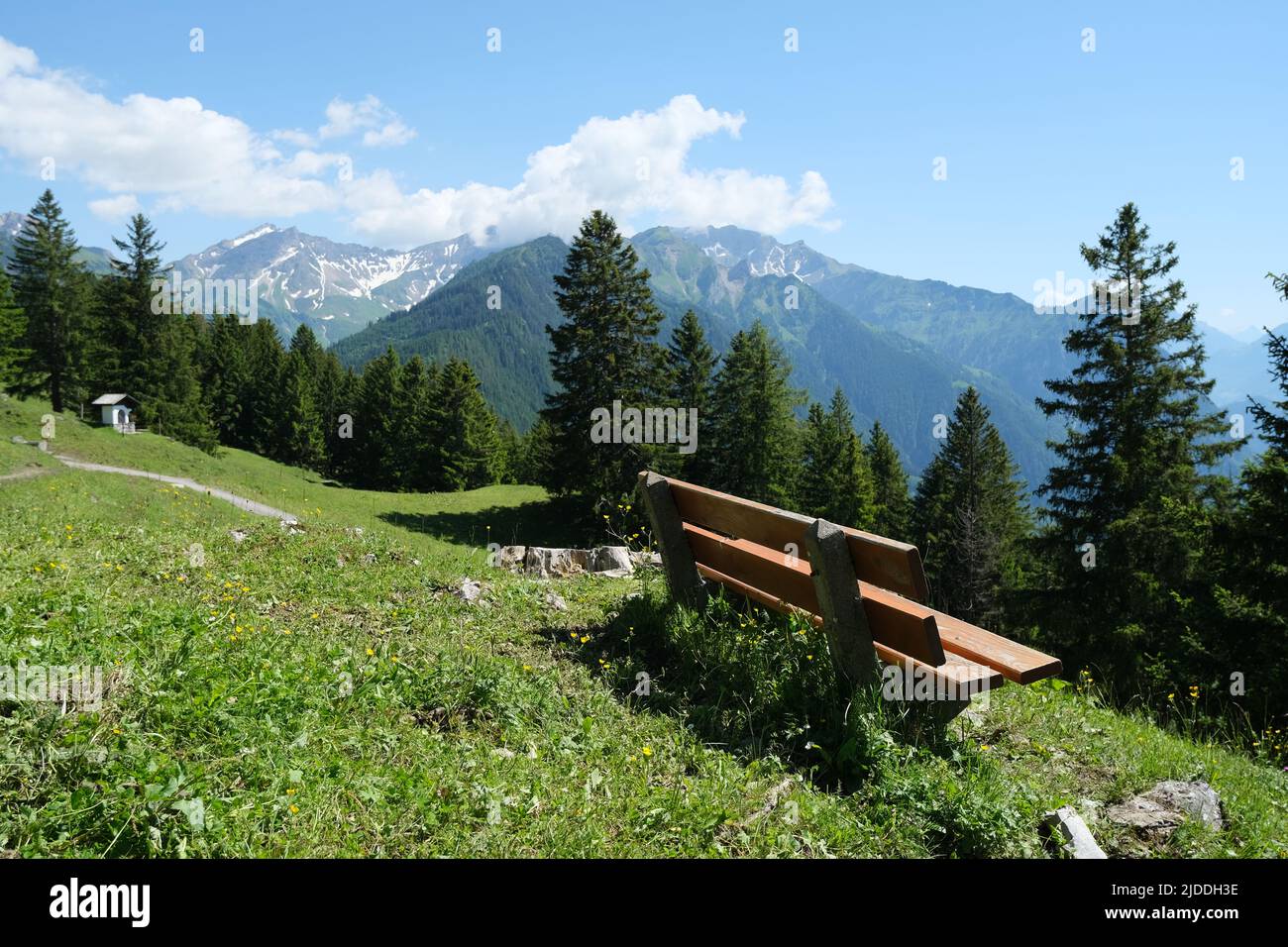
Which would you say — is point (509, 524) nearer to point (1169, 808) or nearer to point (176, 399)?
point (176, 399)

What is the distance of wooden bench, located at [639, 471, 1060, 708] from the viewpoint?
160 inches

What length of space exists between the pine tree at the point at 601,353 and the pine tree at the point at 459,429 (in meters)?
23.7

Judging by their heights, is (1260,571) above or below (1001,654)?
below

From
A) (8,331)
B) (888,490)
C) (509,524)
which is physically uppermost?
(8,331)

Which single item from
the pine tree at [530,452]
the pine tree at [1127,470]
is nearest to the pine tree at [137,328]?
the pine tree at [530,452]

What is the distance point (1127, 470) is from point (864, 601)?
21866mm

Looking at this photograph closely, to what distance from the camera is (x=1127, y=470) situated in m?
21.8

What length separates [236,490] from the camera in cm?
3098

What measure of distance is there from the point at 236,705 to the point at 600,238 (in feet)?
116

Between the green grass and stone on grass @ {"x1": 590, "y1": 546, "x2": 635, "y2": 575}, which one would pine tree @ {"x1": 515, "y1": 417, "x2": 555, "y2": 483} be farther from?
the green grass

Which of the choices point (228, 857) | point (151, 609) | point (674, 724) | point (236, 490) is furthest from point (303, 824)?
point (236, 490)

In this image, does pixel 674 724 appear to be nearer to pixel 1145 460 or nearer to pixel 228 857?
pixel 228 857

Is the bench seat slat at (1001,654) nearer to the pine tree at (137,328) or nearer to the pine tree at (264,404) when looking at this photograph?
the pine tree at (137,328)

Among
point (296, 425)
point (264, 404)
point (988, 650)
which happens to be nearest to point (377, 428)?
point (296, 425)
